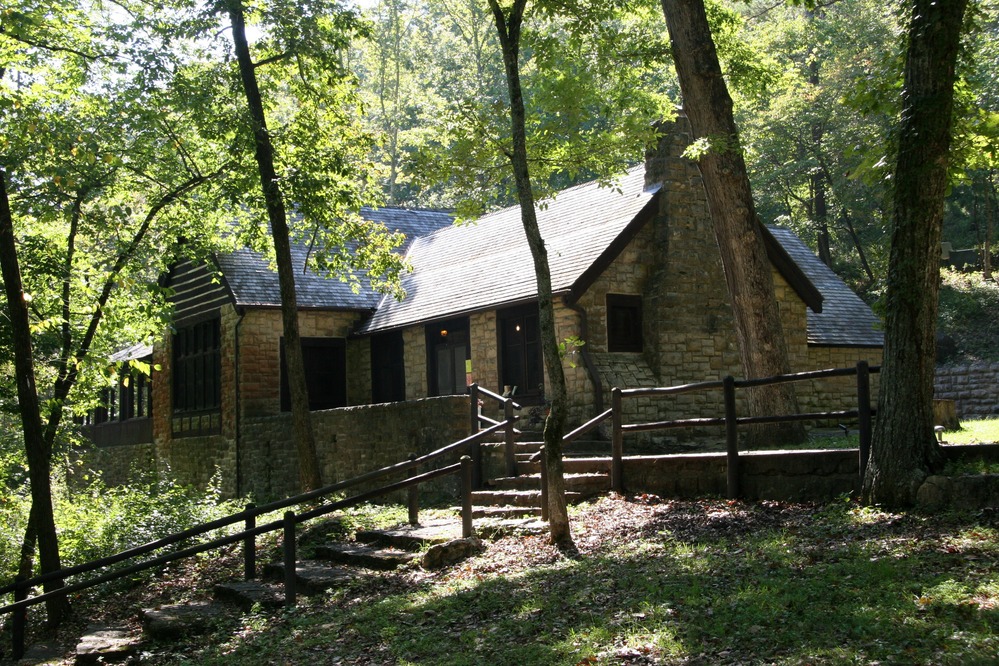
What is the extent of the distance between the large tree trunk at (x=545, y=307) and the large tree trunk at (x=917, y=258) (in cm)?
283

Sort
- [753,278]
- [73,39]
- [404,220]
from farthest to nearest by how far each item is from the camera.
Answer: [404,220]
[73,39]
[753,278]

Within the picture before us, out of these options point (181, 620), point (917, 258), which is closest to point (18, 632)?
point (181, 620)

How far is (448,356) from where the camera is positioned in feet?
66.2

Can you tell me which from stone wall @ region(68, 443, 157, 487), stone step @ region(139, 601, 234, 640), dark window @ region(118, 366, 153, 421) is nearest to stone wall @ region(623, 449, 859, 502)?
stone step @ region(139, 601, 234, 640)

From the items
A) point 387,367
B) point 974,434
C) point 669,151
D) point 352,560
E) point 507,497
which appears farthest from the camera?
point 387,367

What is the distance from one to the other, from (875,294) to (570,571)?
27.5m

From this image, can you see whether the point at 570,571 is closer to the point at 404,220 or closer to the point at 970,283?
the point at 404,220

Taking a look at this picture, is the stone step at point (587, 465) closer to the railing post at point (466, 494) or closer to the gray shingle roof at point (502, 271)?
the railing post at point (466, 494)

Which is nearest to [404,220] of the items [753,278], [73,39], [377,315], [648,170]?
[377,315]

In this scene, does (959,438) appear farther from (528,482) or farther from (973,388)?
(973,388)

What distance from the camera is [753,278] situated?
526 inches

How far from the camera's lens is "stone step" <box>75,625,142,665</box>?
8423 mm

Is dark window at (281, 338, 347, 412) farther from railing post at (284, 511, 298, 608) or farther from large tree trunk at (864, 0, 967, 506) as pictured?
large tree trunk at (864, 0, 967, 506)

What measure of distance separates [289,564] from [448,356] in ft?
36.0
